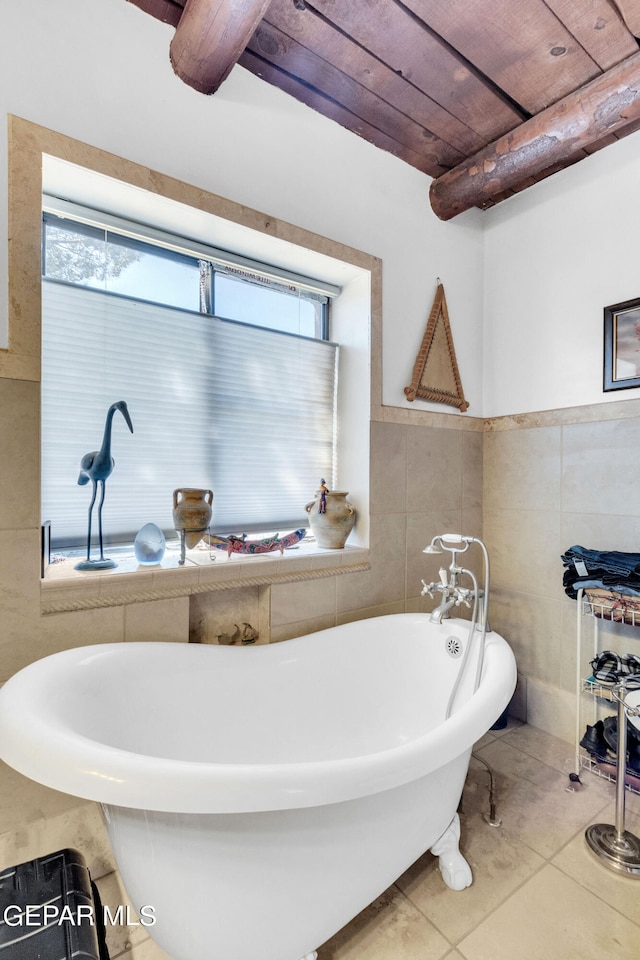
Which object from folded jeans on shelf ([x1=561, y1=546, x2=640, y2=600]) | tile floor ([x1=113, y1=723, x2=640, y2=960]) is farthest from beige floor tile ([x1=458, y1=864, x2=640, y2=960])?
folded jeans on shelf ([x1=561, y1=546, x2=640, y2=600])

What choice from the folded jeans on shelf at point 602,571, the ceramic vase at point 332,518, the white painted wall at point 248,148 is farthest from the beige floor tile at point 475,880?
the white painted wall at point 248,148

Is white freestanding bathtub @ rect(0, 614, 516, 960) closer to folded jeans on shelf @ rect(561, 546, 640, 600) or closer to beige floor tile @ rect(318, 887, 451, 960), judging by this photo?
beige floor tile @ rect(318, 887, 451, 960)

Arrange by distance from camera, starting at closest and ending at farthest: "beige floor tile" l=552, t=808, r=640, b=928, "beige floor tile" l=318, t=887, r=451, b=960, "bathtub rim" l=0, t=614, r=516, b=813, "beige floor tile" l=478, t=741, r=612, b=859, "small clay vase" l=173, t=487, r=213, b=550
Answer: "bathtub rim" l=0, t=614, r=516, b=813
"beige floor tile" l=318, t=887, r=451, b=960
"beige floor tile" l=552, t=808, r=640, b=928
"beige floor tile" l=478, t=741, r=612, b=859
"small clay vase" l=173, t=487, r=213, b=550

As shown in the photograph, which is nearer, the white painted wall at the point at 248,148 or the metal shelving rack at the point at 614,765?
the white painted wall at the point at 248,148

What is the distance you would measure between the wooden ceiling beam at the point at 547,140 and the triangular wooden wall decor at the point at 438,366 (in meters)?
0.40

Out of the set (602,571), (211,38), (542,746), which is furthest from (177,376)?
(542,746)

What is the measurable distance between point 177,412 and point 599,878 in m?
2.02

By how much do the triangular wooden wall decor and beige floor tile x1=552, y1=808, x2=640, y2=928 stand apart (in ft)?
5.60

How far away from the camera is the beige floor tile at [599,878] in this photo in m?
1.18

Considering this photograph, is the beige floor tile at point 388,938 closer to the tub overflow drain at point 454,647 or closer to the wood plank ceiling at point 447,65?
the tub overflow drain at point 454,647

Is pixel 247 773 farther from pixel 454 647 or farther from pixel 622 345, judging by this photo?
pixel 622 345

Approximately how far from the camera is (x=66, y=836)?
3.87 feet

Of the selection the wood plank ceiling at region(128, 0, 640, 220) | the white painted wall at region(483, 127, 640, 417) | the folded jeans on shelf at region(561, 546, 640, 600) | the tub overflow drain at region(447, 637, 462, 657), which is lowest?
the tub overflow drain at region(447, 637, 462, 657)

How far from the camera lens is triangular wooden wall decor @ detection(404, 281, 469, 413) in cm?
203
